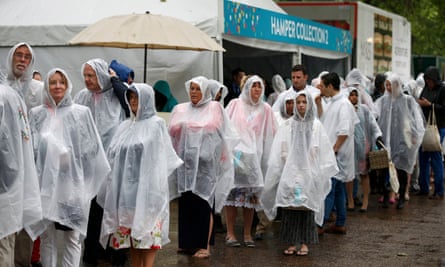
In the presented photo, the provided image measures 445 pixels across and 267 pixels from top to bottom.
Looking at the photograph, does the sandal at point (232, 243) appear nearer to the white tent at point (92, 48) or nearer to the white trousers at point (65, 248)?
the white trousers at point (65, 248)

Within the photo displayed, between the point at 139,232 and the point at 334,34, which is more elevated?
the point at 334,34

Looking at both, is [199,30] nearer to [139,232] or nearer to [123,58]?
[123,58]

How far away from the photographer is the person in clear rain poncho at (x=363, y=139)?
40.6 feet

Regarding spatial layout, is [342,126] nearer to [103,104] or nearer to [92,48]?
[103,104]

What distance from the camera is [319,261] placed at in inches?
356

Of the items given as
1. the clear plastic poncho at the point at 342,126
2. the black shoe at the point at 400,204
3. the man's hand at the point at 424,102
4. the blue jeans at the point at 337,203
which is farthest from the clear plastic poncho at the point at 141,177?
the man's hand at the point at 424,102

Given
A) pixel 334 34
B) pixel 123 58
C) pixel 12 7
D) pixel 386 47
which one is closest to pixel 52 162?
pixel 123 58

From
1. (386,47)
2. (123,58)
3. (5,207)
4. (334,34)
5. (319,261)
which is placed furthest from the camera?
(386,47)

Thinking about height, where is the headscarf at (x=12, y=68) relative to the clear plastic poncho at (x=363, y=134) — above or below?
above

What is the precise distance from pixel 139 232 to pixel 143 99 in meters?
1.04

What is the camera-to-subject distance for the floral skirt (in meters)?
7.31

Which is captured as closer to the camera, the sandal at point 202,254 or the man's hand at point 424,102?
the sandal at point 202,254

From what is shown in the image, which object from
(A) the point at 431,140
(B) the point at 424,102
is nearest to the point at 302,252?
(A) the point at 431,140

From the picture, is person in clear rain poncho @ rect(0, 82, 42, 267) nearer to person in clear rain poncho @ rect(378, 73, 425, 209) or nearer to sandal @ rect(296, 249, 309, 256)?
sandal @ rect(296, 249, 309, 256)
